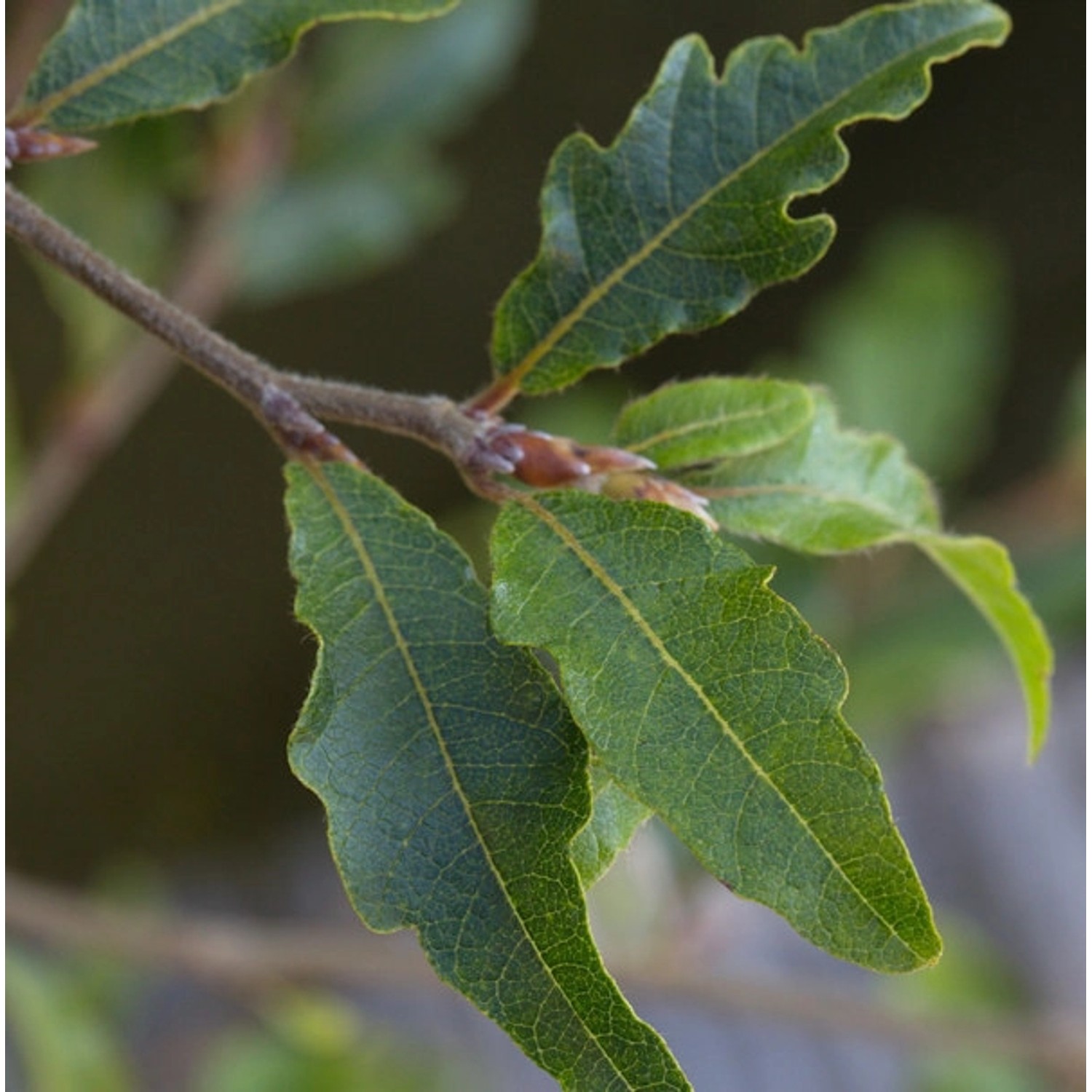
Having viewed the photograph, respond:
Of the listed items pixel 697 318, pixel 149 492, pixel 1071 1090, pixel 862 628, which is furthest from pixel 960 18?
pixel 149 492

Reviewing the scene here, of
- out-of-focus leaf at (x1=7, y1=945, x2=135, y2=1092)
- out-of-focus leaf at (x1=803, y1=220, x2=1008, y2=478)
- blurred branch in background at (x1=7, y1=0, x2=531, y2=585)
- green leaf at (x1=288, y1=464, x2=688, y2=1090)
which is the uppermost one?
out-of-focus leaf at (x1=803, y1=220, x2=1008, y2=478)

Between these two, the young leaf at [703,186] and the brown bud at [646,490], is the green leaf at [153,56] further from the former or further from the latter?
the brown bud at [646,490]

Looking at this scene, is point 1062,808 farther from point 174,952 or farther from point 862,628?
point 174,952

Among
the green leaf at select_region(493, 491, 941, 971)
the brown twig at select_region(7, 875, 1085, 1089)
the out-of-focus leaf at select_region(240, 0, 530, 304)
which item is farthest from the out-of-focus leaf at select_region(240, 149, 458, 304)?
the green leaf at select_region(493, 491, 941, 971)

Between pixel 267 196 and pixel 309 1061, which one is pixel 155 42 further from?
pixel 309 1061

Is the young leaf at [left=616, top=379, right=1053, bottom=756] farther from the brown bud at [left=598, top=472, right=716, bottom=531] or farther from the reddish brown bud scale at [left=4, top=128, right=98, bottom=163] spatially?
the reddish brown bud scale at [left=4, top=128, right=98, bottom=163]

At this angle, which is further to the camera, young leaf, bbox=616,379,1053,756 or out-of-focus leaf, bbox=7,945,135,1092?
out-of-focus leaf, bbox=7,945,135,1092
